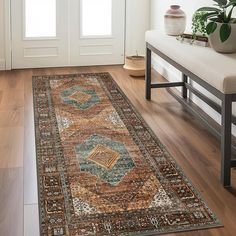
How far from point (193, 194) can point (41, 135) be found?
49.3 inches

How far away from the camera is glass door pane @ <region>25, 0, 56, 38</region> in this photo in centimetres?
508

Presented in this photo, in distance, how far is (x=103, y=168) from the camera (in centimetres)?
278

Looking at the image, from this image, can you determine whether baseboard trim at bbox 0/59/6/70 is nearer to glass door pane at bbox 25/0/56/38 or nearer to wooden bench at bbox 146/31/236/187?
glass door pane at bbox 25/0/56/38

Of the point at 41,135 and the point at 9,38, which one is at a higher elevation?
the point at 9,38

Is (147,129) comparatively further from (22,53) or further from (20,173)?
(22,53)

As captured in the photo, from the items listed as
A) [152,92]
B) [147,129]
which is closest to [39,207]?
[147,129]

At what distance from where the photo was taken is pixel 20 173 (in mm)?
2703

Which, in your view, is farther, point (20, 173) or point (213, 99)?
point (213, 99)

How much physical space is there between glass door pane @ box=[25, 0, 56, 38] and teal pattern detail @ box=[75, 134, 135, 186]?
2.26 m

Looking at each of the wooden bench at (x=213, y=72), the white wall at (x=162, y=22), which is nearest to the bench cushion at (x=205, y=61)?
the wooden bench at (x=213, y=72)

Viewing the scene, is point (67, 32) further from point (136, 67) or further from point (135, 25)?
point (136, 67)

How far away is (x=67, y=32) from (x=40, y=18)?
1.07 feet

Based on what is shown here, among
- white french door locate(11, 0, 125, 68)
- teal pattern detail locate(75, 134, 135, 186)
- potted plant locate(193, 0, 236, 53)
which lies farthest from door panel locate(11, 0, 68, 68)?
potted plant locate(193, 0, 236, 53)

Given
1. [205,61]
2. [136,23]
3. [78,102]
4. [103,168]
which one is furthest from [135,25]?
[103,168]
